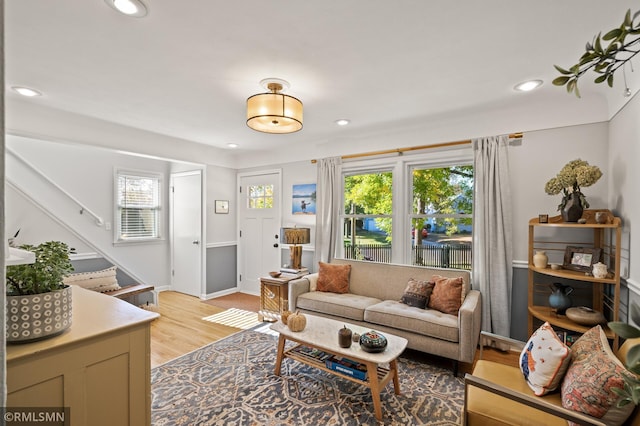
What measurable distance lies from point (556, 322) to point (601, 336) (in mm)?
1072

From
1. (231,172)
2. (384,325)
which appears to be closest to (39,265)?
(384,325)

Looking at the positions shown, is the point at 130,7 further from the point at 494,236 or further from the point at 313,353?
the point at 494,236

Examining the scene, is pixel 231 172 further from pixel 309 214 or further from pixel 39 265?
pixel 39 265

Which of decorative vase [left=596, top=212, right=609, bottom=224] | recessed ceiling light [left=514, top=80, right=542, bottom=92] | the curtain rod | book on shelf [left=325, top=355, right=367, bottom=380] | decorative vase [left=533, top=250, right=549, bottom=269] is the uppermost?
recessed ceiling light [left=514, top=80, right=542, bottom=92]

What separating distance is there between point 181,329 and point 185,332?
0.43 feet

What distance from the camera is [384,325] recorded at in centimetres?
301

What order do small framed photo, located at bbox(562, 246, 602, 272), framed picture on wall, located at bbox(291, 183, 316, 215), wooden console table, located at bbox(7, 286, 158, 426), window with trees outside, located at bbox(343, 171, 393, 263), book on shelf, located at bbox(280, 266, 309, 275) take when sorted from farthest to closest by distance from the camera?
framed picture on wall, located at bbox(291, 183, 316, 215) < book on shelf, located at bbox(280, 266, 309, 275) < window with trees outside, located at bbox(343, 171, 393, 263) < small framed photo, located at bbox(562, 246, 602, 272) < wooden console table, located at bbox(7, 286, 158, 426)

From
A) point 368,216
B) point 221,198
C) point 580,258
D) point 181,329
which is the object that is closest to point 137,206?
point 221,198

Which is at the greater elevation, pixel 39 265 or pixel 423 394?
pixel 39 265

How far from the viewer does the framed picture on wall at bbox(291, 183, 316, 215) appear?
15.4 feet

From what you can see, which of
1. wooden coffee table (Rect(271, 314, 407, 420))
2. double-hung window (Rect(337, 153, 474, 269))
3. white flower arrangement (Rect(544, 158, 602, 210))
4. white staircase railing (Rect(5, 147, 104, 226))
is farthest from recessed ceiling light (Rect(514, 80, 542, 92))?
white staircase railing (Rect(5, 147, 104, 226))

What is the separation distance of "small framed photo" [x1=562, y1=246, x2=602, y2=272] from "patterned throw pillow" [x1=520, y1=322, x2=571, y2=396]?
4.27 feet

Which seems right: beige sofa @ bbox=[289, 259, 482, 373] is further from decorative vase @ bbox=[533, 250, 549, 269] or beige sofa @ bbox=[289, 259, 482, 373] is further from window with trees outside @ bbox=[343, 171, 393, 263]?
decorative vase @ bbox=[533, 250, 549, 269]

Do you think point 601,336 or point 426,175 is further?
point 426,175
